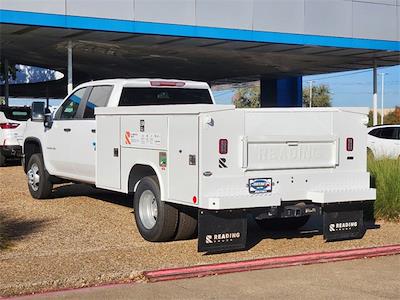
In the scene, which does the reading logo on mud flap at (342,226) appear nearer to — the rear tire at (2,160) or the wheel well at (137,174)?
the wheel well at (137,174)

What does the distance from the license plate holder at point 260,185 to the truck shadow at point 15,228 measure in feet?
10.4

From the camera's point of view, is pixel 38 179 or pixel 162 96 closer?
pixel 162 96

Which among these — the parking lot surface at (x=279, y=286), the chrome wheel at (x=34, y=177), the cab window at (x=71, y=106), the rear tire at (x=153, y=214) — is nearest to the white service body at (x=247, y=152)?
the rear tire at (x=153, y=214)

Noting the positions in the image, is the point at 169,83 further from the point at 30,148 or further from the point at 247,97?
the point at 247,97

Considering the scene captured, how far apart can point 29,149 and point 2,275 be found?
609cm

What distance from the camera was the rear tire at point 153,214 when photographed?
7887mm

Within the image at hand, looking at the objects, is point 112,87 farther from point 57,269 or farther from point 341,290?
point 341,290

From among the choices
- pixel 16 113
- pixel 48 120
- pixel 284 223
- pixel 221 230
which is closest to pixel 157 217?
pixel 221 230

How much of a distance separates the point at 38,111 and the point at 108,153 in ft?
10.5

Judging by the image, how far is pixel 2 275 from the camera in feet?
21.4

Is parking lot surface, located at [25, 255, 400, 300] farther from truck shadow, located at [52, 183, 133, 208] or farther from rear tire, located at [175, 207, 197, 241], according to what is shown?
truck shadow, located at [52, 183, 133, 208]

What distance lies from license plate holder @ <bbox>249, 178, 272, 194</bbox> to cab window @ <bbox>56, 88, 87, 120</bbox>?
4.33 meters

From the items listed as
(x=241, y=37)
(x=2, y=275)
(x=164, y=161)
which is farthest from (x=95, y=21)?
(x=2, y=275)

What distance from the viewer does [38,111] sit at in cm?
1157
